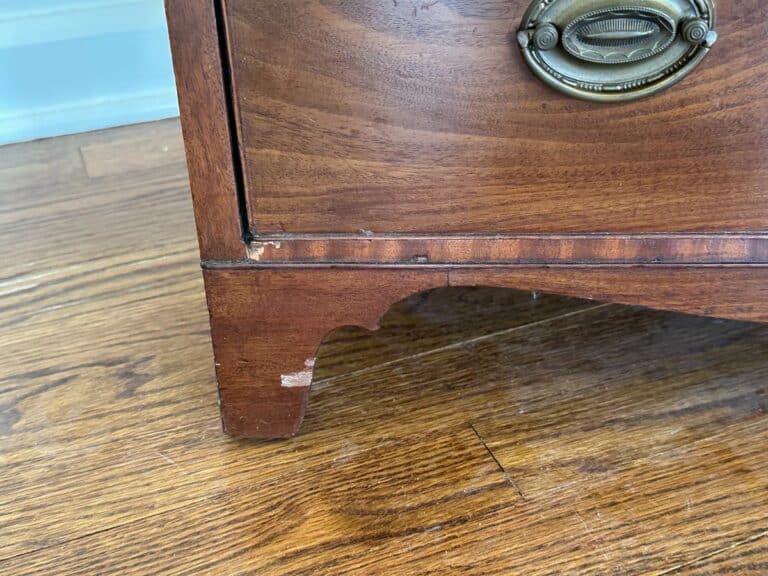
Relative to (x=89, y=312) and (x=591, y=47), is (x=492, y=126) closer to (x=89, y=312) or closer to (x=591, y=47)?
(x=591, y=47)

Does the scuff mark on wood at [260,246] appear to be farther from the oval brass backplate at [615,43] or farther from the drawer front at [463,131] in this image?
the oval brass backplate at [615,43]

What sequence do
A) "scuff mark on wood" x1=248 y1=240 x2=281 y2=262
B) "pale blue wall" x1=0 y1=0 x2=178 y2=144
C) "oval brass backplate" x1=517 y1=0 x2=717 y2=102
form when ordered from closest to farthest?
"oval brass backplate" x1=517 y1=0 x2=717 y2=102, "scuff mark on wood" x1=248 y1=240 x2=281 y2=262, "pale blue wall" x1=0 y1=0 x2=178 y2=144

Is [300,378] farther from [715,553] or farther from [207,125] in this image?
[715,553]

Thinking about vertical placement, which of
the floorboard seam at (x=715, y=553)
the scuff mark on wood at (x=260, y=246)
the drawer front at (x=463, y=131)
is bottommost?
the floorboard seam at (x=715, y=553)

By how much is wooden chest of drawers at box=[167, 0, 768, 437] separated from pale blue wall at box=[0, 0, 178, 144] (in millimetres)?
865

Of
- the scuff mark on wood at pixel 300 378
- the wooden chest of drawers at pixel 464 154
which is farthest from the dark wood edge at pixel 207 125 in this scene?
the scuff mark on wood at pixel 300 378

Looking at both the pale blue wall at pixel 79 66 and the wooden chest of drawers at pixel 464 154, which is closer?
the wooden chest of drawers at pixel 464 154

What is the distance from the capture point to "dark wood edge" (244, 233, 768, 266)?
541 millimetres

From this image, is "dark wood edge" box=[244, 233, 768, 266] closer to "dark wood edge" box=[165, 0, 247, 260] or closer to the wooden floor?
"dark wood edge" box=[165, 0, 247, 260]

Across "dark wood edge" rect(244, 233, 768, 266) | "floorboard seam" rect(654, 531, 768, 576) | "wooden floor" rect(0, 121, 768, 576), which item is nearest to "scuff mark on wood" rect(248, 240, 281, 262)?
"dark wood edge" rect(244, 233, 768, 266)

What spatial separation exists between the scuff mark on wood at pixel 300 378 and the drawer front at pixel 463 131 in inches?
4.4

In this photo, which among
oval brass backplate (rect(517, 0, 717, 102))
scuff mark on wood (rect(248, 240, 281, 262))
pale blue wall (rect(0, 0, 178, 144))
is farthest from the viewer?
pale blue wall (rect(0, 0, 178, 144))

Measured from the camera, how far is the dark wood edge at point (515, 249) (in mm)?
541

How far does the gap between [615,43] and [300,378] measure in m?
0.33
